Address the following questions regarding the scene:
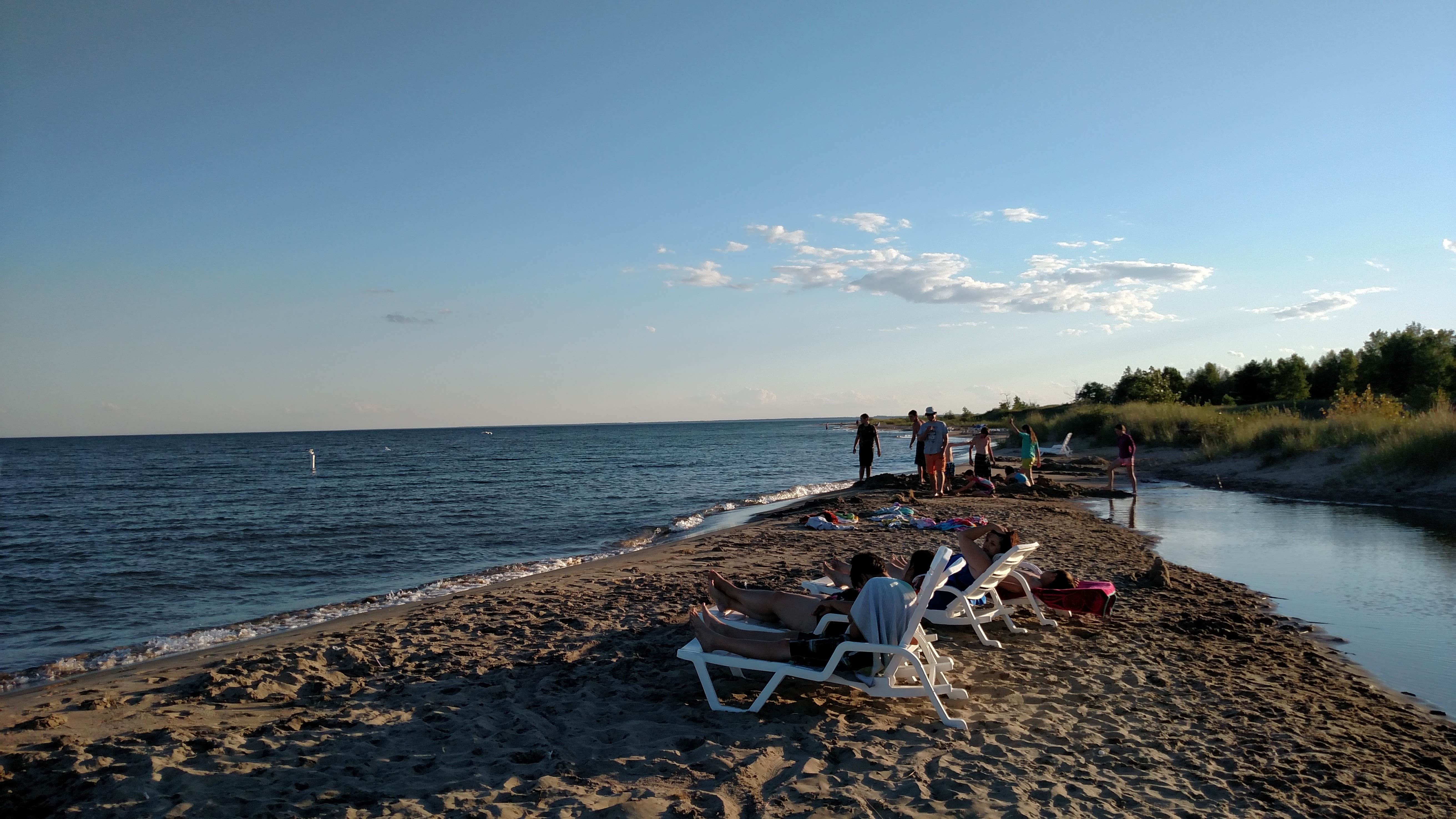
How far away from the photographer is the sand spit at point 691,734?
3854 mm

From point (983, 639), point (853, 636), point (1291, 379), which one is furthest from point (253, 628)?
point (1291, 379)

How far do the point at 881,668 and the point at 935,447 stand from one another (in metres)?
13.0

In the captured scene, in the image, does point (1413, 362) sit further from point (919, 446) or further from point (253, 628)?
point (253, 628)

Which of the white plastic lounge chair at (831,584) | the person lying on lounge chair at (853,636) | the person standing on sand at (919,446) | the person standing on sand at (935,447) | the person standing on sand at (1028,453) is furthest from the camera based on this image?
the person standing on sand at (1028,453)

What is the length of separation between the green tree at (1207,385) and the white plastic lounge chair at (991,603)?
235 feet

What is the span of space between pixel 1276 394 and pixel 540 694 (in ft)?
247

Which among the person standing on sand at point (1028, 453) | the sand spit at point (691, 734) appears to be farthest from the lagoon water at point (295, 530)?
the person standing on sand at point (1028, 453)

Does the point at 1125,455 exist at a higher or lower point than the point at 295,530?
higher

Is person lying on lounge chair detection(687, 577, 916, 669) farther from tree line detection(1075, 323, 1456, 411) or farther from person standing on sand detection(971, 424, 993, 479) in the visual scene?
tree line detection(1075, 323, 1456, 411)

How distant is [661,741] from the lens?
14.9 feet

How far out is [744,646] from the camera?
5238 millimetres

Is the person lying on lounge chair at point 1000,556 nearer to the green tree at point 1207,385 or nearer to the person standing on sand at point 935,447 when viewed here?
the person standing on sand at point 935,447

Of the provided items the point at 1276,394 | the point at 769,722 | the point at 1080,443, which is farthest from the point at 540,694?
the point at 1276,394

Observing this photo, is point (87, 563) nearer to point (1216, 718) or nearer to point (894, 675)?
point (894, 675)
